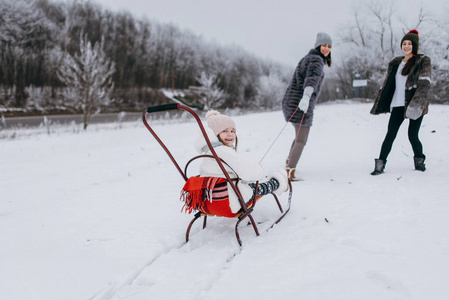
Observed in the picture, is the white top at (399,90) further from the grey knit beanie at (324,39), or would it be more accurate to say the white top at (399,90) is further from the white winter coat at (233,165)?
the white winter coat at (233,165)

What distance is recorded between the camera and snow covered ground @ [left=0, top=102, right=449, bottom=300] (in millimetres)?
1835

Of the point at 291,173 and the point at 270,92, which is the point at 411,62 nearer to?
the point at 291,173

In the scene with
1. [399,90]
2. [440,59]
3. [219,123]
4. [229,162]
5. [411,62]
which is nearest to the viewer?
[229,162]

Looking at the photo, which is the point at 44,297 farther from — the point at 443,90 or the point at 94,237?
the point at 443,90

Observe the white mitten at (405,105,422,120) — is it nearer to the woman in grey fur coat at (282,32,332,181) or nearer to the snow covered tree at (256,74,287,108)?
the woman in grey fur coat at (282,32,332,181)

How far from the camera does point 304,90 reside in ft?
13.6

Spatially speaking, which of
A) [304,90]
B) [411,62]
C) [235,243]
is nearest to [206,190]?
[235,243]

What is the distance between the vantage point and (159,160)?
673 cm

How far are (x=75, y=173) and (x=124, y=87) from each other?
4317 cm

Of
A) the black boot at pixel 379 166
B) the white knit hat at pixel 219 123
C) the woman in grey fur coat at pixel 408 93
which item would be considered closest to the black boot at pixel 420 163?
the woman in grey fur coat at pixel 408 93

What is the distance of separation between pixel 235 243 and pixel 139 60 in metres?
51.1

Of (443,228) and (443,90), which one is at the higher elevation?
(443,90)

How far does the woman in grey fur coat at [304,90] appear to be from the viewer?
4.15m

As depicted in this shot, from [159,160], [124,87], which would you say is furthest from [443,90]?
[124,87]
